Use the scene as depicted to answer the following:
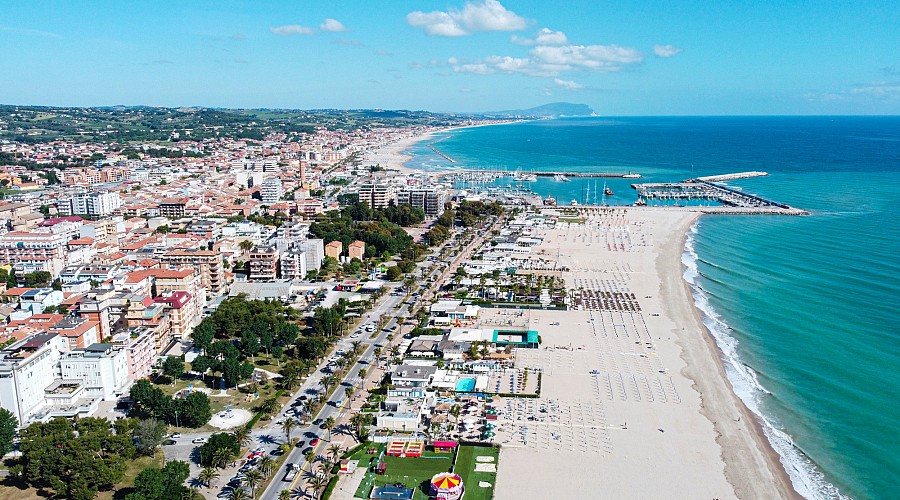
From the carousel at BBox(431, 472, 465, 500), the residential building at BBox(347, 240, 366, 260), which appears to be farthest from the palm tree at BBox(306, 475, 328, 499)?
the residential building at BBox(347, 240, 366, 260)

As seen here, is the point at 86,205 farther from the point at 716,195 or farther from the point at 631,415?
the point at 716,195

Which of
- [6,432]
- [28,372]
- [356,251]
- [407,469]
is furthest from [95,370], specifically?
[356,251]

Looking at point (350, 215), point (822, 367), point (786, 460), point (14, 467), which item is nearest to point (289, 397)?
point (14, 467)

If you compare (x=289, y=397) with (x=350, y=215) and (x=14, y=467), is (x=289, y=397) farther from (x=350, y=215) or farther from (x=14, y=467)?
(x=350, y=215)

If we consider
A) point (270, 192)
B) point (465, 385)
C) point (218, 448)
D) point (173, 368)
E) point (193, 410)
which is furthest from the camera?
point (270, 192)

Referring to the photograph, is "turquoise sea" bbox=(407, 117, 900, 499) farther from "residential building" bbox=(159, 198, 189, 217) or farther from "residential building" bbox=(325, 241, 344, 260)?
"residential building" bbox=(159, 198, 189, 217)

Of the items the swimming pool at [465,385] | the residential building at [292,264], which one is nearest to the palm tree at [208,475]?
the swimming pool at [465,385]
